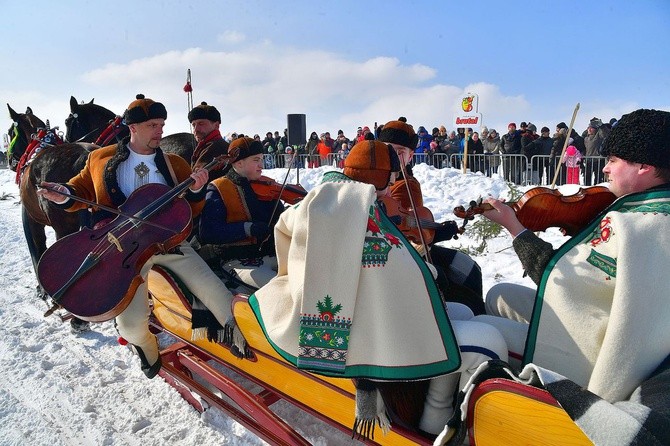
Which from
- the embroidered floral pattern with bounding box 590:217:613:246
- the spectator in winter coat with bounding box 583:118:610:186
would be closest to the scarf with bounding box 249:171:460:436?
the embroidered floral pattern with bounding box 590:217:613:246

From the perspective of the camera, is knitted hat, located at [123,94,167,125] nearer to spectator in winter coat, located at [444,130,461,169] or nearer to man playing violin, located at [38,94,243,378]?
man playing violin, located at [38,94,243,378]

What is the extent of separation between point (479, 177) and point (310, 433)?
884 cm

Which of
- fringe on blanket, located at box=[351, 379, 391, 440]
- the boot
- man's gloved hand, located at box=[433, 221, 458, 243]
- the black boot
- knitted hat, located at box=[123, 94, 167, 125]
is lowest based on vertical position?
the black boot

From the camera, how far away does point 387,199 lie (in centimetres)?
290

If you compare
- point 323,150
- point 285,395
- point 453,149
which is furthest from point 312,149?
point 285,395

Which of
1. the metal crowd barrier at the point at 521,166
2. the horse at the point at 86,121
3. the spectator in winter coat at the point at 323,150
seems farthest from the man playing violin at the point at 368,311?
the spectator in winter coat at the point at 323,150

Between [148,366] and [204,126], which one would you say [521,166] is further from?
[148,366]

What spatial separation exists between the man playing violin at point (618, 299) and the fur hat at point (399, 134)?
61.3 inches

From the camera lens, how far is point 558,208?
223 centimetres

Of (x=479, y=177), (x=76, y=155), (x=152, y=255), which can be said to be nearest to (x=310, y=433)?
(x=152, y=255)

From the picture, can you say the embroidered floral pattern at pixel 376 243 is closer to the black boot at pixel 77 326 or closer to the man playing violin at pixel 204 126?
the man playing violin at pixel 204 126

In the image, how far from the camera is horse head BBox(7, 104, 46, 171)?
6691mm

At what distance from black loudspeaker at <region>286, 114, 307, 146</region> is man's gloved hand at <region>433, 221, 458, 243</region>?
244cm

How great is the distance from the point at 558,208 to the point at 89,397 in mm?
3378
